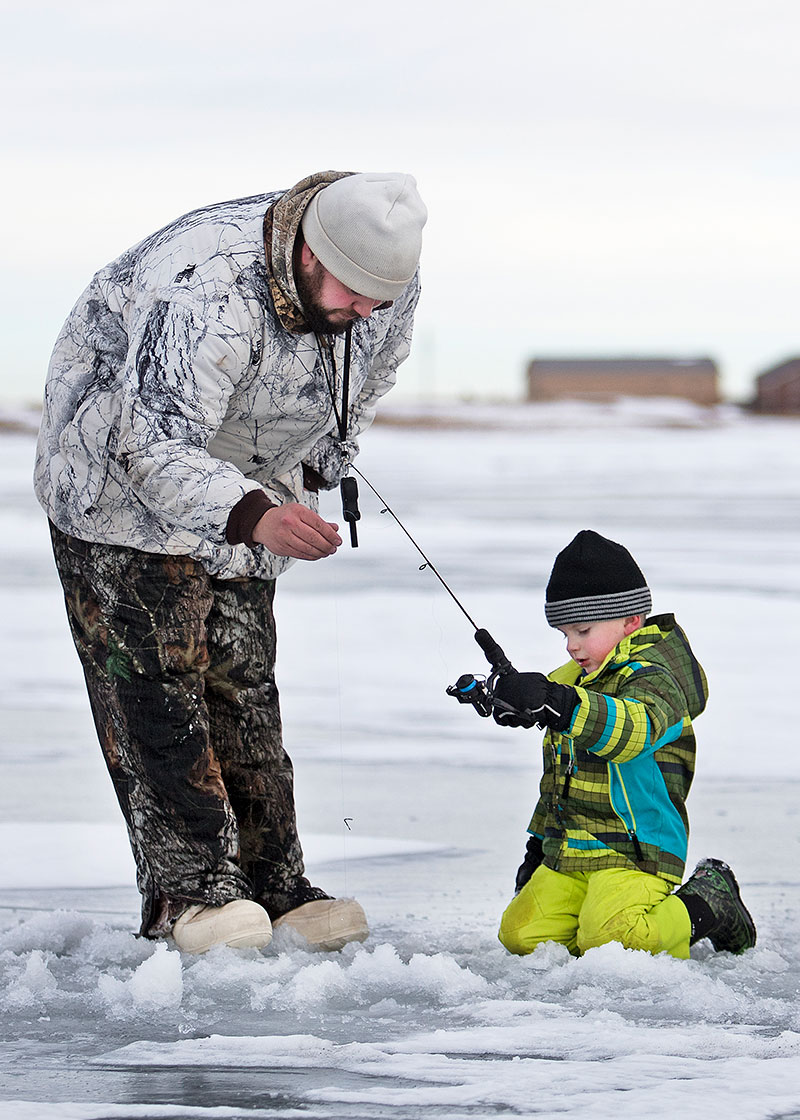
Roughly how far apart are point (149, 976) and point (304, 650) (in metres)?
4.00

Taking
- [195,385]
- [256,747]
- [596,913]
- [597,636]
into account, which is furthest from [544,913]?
[195,385]

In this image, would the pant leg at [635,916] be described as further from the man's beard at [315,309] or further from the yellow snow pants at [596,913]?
the man's beard at [315,309]

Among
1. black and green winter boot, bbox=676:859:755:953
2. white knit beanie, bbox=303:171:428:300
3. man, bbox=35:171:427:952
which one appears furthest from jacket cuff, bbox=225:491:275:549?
black and green winter boot, bbox=676:859:755:953

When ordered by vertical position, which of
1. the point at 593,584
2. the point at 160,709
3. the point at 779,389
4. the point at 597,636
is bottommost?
the point at 779,389

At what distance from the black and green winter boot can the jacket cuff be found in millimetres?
1140

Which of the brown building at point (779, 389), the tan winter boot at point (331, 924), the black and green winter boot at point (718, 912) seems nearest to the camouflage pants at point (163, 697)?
the tan winter boot at point (331, 924)

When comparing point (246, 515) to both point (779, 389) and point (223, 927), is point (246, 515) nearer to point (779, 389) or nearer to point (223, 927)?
point (223, 927)

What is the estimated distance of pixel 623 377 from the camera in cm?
4456

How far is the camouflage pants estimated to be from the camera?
312 centimetres

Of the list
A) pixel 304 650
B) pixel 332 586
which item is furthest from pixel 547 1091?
pixel 332 586

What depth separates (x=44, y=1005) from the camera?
9.14ft

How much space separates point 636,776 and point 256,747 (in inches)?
32.0

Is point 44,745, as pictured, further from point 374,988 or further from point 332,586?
point 332,586

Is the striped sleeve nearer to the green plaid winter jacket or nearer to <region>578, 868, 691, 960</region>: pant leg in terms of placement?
the green plaid winter jacket
